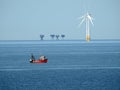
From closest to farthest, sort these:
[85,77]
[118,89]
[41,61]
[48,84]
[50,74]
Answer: [118,89]
[48,84]
[85,77]
[50,74]
[41,61]

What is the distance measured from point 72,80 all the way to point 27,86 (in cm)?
663

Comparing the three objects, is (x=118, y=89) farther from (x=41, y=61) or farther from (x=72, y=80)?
(x=41, y=61)

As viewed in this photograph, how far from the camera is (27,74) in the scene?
7100 cm

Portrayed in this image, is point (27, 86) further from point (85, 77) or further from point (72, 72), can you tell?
point (72, 72)

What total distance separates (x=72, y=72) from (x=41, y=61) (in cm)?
1898

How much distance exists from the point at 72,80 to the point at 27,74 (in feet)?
30.5

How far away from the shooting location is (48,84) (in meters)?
59.2

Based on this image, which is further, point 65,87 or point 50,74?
point 50,74

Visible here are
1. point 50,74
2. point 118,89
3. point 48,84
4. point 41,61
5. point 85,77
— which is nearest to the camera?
point 118,89

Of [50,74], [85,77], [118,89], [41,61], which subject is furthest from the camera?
[41,61]

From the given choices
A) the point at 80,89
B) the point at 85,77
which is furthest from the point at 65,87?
the point at 85,77

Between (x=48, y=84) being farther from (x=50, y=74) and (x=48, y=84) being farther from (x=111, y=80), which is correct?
(x=50, y=74)

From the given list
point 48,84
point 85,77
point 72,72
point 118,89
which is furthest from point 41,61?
point 118,89

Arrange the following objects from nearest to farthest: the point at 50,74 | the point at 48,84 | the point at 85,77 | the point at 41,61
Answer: the point at 48,84 → the point at 85,77 → the point at 50,74 → the point at 41,61
